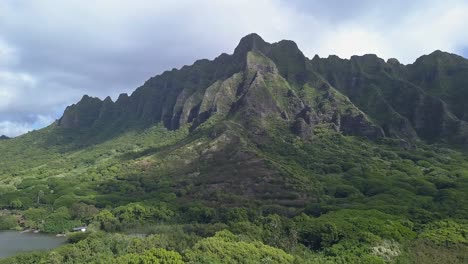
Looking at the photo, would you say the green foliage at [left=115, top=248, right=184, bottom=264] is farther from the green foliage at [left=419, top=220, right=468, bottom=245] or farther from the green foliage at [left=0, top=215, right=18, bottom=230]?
the green foliage at [left=0, top=215, right=18, bottom=230]

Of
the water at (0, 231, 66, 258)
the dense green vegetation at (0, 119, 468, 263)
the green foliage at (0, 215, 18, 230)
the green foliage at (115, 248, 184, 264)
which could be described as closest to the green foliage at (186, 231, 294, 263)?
the dense green vegetation at (0, 119, 468, 263)

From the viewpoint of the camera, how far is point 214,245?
101875 mm

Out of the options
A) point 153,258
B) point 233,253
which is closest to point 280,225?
point 233,253

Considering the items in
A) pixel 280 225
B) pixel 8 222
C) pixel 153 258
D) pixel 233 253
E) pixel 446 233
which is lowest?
pixel 446 233

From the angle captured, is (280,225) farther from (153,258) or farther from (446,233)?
(153,258)

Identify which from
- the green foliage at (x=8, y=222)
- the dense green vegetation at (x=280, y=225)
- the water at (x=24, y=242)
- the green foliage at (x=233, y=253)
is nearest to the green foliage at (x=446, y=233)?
the dense green vegetation at (x=280, y=225)

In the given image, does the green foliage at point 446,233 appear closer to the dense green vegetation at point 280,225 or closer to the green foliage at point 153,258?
the dense green vegetation at point 280,225

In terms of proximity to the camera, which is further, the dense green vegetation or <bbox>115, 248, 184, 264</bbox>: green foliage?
the dense green vegetation

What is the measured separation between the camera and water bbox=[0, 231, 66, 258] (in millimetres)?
144337

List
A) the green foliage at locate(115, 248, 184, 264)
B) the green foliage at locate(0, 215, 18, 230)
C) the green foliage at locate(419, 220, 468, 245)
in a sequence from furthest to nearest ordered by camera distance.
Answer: the green foliage at locate(0, 215, 18, 230) < the green foliage at locate(419, 220, 468, 245) < the green foliage at locate(115, 248, 184, 264)

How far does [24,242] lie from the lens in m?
156

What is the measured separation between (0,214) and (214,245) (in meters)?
130

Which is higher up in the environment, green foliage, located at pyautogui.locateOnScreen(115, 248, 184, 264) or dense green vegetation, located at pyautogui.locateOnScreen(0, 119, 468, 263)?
green foliage, located at pyautogui.locateOnScreen(115, 248, 184, 264)

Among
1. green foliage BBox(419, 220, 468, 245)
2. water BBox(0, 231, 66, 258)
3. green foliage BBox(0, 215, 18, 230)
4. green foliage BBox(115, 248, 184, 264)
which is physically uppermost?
green foliage BBox(115, 248, 184, 264)
